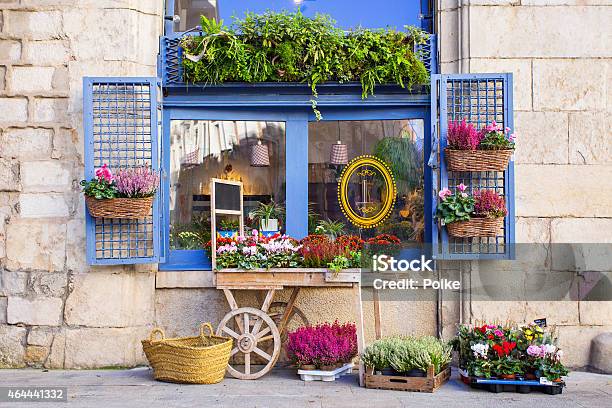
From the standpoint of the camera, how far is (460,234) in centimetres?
747

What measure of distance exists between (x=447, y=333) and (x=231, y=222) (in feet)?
7.75

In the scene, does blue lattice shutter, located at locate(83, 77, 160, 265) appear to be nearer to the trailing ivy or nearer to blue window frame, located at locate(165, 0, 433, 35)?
the trailing ivy

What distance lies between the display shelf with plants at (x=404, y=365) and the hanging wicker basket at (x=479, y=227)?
3.64 ft

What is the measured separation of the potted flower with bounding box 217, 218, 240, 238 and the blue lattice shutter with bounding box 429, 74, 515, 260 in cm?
193

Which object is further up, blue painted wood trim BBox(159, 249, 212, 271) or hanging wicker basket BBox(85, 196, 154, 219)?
hanging wicker basket BBox(85, 196, 154, 219)

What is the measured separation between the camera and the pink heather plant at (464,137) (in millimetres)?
7359

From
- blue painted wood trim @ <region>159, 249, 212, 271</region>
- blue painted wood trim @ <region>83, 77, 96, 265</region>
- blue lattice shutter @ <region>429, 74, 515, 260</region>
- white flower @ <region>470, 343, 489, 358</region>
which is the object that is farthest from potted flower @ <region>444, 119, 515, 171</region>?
blue painted wood trim @ <region>83, 77, 96, 265</region>

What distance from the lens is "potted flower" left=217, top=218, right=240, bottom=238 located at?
7918 millimetres

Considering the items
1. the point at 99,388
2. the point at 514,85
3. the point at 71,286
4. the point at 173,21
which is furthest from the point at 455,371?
the point at 173,21

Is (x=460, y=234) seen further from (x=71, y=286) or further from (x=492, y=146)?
(x=71, y=286)

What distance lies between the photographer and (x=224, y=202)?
24.9 ft

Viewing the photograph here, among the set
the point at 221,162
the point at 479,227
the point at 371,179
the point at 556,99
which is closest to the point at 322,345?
the point at 479,227

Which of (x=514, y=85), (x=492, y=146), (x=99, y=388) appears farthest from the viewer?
(x=514, y=85)

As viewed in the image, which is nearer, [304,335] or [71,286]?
[304,335]
